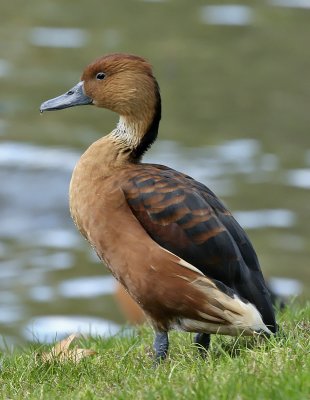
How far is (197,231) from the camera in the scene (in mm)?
6883

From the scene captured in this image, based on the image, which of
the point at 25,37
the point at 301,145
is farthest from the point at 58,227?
the point at 25,37

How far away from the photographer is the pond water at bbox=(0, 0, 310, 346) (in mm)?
14727

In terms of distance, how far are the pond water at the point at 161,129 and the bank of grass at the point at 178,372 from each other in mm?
4093

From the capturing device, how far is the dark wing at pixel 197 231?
6.87m

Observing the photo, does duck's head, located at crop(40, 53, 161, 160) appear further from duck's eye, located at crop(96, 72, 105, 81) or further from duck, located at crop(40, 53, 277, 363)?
duck, located at crop(40, 53, 277, 363)

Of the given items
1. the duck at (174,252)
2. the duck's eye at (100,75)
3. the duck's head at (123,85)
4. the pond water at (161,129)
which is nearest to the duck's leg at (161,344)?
the duck at (174,252)

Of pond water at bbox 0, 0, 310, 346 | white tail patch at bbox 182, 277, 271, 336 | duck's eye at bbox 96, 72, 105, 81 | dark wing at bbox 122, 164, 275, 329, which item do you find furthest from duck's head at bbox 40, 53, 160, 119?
pond water at bbox 0, 0, 310, 346

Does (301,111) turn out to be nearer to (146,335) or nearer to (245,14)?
(245,14)

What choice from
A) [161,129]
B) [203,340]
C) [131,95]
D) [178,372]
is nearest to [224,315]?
[203,340]

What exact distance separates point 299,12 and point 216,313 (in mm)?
17931

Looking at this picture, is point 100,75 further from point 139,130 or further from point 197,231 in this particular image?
point 197,231

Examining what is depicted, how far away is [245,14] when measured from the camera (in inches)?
956

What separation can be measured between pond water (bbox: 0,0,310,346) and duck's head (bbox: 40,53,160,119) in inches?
156

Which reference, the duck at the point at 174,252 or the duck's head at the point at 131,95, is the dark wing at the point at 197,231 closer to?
the duck at the point at 174,252
